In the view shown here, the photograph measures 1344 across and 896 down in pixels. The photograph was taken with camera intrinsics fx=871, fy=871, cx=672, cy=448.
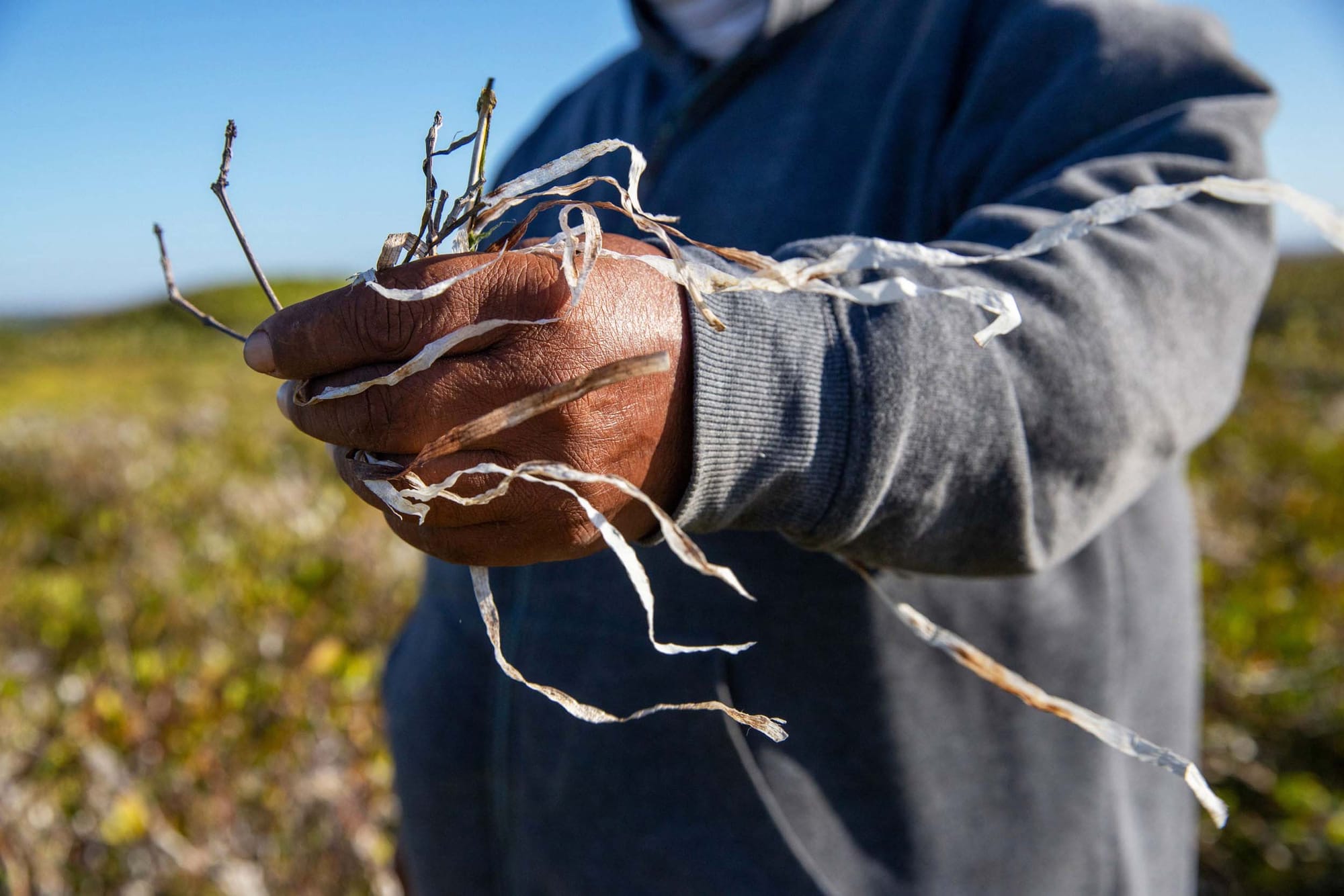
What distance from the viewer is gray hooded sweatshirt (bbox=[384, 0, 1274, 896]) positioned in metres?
0.87

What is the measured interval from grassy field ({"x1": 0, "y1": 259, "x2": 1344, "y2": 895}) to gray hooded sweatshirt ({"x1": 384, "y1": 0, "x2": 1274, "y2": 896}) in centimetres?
68

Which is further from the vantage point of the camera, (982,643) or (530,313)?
(982,643)

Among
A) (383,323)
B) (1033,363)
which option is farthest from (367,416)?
(1033,363)

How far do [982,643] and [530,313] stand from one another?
3.09ft

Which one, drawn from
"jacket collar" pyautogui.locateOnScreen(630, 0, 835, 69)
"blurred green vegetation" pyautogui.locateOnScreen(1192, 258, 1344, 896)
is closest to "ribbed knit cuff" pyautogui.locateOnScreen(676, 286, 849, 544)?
"jacket collar" pyautogui.locateOnScreen(630, 0, 835, 69)

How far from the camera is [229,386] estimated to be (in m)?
9.16

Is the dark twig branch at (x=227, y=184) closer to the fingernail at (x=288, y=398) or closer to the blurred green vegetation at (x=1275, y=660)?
the fingernail at (x=288, y=398)

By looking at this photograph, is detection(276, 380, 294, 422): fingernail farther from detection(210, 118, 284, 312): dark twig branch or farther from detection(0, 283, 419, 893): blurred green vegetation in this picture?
detection(0, 283, 419, 893): blurred green vegetation

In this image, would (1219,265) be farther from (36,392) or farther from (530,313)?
(36,392)

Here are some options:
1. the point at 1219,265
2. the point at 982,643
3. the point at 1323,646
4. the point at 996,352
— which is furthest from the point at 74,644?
the point at 1323,646

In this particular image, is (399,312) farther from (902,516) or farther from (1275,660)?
(1275,660)

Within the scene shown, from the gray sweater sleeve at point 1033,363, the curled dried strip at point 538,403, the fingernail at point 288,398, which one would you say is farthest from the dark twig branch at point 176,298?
the gray sweater sleeve at point 1033,363

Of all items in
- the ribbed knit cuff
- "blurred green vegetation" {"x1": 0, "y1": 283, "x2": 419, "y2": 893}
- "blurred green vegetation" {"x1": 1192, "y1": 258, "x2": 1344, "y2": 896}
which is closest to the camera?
the ribbed knit cuff

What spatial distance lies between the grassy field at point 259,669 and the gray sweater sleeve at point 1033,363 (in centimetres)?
179
